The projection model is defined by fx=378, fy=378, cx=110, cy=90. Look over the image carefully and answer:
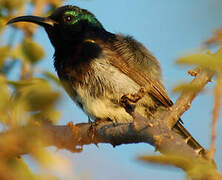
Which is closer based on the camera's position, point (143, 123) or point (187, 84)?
point (187, 84)

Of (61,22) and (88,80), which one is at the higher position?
(61,22)

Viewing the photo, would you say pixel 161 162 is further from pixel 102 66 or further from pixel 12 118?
pixel 102 66

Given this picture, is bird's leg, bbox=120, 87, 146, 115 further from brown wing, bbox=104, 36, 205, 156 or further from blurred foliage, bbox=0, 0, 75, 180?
brown wing, bbox=104, 36, 205, 156

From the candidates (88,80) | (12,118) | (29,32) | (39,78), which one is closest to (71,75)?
(88,80)

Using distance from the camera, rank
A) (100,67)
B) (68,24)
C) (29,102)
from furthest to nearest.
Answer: (68,24), (100,67), (29,102)

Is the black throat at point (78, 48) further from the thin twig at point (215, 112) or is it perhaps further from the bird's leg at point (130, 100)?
the thin twig at point (215, 112)

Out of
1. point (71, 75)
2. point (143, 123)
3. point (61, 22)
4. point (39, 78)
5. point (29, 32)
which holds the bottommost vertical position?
point (143, 123)

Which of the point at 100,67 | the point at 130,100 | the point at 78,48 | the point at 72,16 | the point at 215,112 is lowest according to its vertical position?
the point at 215,112

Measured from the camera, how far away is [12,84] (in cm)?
215

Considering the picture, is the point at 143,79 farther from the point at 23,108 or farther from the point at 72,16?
the point at 23,108

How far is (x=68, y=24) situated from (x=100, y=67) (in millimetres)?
986

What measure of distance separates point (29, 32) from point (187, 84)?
2288 millimetres

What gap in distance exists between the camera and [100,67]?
4227mm

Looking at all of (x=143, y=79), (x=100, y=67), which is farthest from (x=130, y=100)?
(x=143, y=79)
